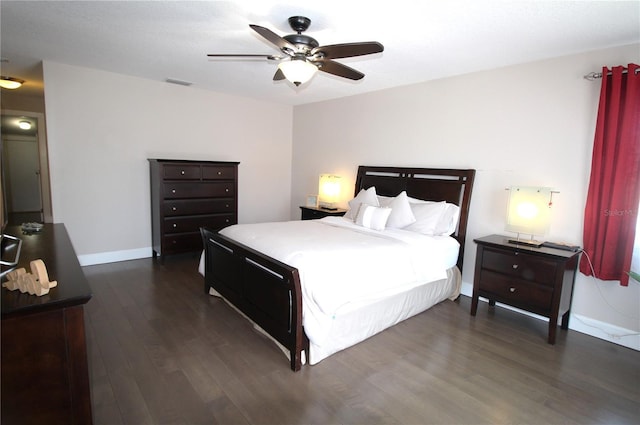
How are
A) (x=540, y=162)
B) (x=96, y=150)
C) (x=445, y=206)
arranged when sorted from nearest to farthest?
(x=540, y=162) → (x=445, y=206) → (x=96, y=150)

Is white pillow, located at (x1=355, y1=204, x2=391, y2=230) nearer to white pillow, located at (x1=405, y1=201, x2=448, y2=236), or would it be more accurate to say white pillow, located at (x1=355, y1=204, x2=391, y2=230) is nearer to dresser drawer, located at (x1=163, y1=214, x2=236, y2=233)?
white pillow, located at (x1=405, y1=201, x2=448, y2=236)

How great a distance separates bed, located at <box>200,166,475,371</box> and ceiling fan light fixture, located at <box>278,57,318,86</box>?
1.32 meters

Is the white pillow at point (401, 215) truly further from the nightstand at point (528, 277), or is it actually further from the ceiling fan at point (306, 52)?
the ceiling fan at point (306, 52)

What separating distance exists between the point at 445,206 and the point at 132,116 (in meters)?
Answer: 4.20

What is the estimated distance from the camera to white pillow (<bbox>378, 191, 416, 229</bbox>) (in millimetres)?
3678

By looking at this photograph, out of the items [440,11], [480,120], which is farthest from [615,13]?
[480,120]

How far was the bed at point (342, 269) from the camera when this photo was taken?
7.62 ft

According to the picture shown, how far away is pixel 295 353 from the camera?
2281 mm

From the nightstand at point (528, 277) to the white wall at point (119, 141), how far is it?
156 inches

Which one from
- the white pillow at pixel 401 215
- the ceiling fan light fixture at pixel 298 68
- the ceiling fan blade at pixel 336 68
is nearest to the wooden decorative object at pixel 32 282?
the ceiling fan light fixture at pixel 298 68

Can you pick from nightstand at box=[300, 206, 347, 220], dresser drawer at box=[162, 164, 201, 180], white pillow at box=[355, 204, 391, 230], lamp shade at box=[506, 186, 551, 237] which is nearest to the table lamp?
lamp shade at box=[506, 186, 551, 237]

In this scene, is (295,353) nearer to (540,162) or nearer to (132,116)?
(540,162)

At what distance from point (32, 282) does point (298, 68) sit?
206cm

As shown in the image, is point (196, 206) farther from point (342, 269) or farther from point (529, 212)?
point (529, 212)
